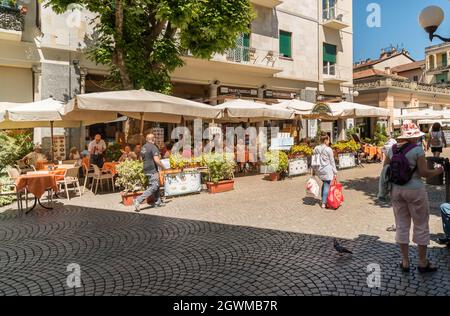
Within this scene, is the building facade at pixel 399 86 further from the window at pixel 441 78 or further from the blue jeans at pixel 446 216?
the blue jeans at pixel 446 216

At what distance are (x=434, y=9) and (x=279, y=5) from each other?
54.3ft

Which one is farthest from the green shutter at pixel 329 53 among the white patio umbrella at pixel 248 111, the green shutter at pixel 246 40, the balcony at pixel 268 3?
the white patio umbrella at pixel 248 111

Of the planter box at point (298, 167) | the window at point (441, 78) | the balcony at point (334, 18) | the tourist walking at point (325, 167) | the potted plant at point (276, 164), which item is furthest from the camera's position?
the window at point (441, 78)

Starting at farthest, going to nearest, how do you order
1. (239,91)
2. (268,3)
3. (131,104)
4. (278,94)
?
(278,94) < (268,3) < (239,91) < (131,104)

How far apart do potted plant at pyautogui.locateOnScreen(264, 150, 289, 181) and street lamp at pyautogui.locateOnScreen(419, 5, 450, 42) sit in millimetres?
6219

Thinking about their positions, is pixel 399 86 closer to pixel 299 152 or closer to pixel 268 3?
pixel 268 3

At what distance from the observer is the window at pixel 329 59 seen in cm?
2405

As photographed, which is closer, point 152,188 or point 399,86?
point 152,188

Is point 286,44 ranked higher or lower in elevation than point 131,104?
higher

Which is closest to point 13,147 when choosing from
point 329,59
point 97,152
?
point 97,152

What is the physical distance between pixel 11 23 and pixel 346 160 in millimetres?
14952

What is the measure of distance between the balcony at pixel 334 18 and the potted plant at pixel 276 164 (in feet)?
51.5

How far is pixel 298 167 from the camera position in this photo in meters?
12.9

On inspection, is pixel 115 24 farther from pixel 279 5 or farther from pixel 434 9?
pixel 279 5
